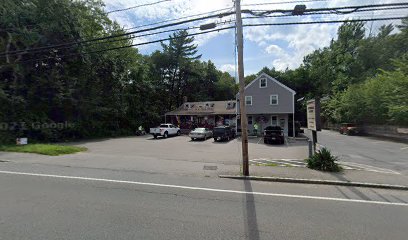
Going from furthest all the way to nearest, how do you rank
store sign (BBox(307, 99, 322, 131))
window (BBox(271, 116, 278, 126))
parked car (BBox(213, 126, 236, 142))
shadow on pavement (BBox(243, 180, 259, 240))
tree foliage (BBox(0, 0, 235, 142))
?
window (BBox(271, 116, 278, 126)) < parked car (BBox(213, 126, 236, 142)) < tree foliage (BBox(0, 0, 235, 142)) < store sign (BBox(307, 99, 322, 131)) < shadow on pavement (BBox(243, 180, 259, 240))

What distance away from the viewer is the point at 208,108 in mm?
42438

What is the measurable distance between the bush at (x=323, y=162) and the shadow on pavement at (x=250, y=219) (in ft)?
16.8

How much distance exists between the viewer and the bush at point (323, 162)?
429 inches

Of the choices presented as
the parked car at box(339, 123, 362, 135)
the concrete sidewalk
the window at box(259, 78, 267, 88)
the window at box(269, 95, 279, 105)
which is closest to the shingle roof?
the window at box(259, 78, 267, 88)

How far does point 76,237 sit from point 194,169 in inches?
284

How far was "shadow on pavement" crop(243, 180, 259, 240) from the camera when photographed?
181 inches

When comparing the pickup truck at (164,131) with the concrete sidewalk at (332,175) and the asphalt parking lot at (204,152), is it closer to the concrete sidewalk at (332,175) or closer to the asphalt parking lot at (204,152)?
the asphalt parking lot at (204,152)

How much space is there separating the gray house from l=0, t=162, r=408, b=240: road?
25.2m

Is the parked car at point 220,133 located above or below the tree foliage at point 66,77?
below

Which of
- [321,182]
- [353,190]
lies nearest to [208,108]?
[321,182]

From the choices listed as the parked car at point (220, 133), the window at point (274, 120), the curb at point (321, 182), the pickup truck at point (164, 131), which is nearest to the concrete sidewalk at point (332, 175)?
the curb at point (321, 182)

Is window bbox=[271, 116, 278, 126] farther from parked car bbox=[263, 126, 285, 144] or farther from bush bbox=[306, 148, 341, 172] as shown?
bush bbox=[306, 148, 341, 172]

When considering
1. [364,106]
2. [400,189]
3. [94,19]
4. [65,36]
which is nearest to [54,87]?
[65,36]

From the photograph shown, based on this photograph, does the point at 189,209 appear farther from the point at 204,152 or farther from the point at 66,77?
the point at 66,77
